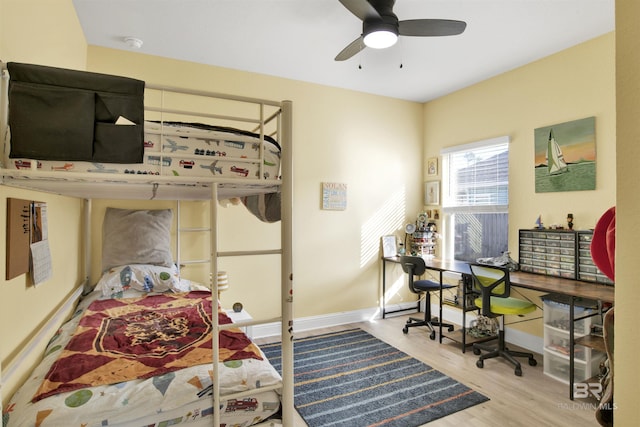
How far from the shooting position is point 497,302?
308 cm

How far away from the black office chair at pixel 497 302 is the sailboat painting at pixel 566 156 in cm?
103

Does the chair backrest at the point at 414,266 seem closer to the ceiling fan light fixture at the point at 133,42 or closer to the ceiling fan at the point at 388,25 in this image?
the ceiling fan at the point at 388,25

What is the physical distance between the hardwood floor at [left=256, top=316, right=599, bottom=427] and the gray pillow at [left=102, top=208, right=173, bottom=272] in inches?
53.7

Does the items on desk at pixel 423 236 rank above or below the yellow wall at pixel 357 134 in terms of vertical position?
below

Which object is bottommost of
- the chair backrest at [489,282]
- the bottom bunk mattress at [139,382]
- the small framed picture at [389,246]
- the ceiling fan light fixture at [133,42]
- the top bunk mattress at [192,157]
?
the bottom bunk mattress at [139,382]

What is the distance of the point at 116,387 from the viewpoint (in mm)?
1415

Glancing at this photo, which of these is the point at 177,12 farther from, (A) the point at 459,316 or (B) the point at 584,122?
(A) the point at 459,316

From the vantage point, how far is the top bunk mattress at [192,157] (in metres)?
1.28

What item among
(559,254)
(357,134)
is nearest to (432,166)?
(357,134)

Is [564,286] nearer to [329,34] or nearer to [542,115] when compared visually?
[542,115]

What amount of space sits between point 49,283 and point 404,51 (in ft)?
10.8
